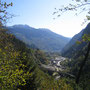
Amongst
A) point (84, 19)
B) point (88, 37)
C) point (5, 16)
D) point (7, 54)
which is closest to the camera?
point (5, 16)

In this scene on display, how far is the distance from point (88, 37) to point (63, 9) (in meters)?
2.30

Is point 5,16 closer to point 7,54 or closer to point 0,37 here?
point 0,37

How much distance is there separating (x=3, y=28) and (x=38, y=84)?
28.8 feet

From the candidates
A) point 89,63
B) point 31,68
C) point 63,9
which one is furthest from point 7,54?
point 89,63

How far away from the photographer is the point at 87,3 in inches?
255

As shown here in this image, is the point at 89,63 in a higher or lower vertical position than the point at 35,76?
lower

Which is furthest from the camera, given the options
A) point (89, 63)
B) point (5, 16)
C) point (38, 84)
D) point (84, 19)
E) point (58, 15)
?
point (89, 63)

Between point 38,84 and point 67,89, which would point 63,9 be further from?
point 38,84

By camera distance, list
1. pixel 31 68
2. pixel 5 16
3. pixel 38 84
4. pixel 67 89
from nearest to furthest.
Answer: pixel 5 16
pixel 67 89
pixel 38 84
pixel 31 68

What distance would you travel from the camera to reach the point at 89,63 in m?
50.3

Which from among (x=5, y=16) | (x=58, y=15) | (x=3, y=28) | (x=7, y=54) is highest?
(x=58, y=15)

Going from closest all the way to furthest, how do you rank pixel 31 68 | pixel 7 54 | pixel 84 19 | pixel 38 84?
1. pixel 7 54
2. pixel 84 19
3. pixel 38 84
4. pixel 31 68

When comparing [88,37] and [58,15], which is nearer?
[58,15]

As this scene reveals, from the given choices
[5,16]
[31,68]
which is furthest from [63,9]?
[31,68]
